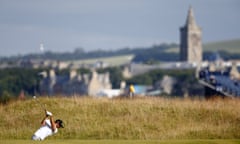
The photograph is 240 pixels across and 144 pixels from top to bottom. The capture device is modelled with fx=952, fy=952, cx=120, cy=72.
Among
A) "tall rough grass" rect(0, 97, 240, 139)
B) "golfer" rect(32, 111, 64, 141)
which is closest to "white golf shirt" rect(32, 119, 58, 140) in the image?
"golfer" rect(32, 111, 64, 141)

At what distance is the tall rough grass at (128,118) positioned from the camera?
90.0 feet

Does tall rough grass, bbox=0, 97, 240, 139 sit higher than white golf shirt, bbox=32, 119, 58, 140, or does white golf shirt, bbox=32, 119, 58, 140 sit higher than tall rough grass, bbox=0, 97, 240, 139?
white golf shirt, bbox=32, 119, 58, 140

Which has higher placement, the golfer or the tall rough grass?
the golfer

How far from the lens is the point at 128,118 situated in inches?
1148

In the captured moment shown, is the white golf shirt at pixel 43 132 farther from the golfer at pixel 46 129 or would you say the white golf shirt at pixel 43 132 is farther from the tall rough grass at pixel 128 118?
the tall rough grass at pixel 128 118

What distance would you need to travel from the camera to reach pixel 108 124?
28500 mm

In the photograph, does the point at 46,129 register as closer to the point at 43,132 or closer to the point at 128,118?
the point at 43,132

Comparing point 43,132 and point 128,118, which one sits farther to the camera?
point 128,118

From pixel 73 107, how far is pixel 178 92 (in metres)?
140

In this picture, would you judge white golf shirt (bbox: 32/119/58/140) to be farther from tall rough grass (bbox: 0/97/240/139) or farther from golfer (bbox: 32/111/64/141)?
tall rough grass (bbox: 0/97/240/139)

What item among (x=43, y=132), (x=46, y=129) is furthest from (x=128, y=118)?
(x=43, y=132)

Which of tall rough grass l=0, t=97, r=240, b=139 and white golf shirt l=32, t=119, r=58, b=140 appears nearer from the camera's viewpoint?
white golf shirt l=32, t=119, r=58, b=140

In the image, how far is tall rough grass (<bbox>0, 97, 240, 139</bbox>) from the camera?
27422 millimetres

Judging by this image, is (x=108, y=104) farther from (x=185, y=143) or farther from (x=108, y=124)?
(x=185, y=143)
